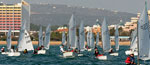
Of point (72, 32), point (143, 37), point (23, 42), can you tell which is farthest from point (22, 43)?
point (143, 37)

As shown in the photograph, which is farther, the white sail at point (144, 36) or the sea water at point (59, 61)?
the sea water at point (59, 61)

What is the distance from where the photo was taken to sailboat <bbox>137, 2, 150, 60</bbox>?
49281 millimetres

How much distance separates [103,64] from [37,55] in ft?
96.9

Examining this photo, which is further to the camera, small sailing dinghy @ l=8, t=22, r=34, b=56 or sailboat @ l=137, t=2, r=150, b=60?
small sailing dinghy @ l=8, t=22, r=34, b=56

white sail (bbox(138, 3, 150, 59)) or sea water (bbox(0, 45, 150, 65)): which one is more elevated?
white sail (bbox(138, 3, 150, 59))

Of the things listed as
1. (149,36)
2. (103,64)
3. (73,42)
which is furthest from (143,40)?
(73,42)

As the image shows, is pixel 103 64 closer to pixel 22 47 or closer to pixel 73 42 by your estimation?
pixel 73 42

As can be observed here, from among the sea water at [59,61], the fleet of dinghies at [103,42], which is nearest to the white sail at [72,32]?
the fleet of dinghies at [103,42]

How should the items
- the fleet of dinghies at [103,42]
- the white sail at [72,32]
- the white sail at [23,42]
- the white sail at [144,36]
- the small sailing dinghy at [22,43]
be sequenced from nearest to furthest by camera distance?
the white sail at [144,36] → the fleet of dinghies at [103,42] → the white sail at [72,32] → the small sailing dinghy at [22,43] → the white sail at [23,42]

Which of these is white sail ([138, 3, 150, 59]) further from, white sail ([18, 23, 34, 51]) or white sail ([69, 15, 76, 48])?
white sail ([18, 23, 34, 51])

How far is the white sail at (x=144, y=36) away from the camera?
4928cm

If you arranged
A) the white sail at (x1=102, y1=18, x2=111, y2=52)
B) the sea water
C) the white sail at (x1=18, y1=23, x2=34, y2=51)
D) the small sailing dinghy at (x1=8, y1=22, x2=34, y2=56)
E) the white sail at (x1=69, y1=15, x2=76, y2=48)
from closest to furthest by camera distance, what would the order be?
the sea water → the white sail at (x1=102, y1=18, x2=111, y2=52) → the white sail at (x1=69, y1=15, x2=76, y2=48) → the small sailing dinghy at (x1=8, y1=22, x2=34, y2=56) → the white sail at (x1=18, y1=23, x2=34, y2=51)

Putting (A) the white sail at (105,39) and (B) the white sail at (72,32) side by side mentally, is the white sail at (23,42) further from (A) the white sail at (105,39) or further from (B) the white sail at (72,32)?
(A) the white sail at (105,39)

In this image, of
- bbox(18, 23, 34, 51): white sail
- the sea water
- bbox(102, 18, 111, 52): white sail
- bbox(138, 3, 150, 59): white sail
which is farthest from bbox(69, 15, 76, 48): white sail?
bbox(138, 3, 150, 59): white sail
